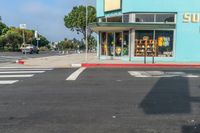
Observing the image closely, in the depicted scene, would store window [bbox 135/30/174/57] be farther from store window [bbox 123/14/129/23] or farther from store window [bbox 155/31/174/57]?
store window [bbox 123/14/129/23]

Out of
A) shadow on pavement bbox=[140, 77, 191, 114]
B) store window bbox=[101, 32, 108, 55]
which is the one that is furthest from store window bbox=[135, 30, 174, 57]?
shadow on pavement bbox=[140, 77, 191, 114]

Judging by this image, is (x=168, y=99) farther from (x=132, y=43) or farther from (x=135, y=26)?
(x=132, y=43)

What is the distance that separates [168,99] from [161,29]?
19065 millimetres

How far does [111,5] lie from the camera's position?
108ft

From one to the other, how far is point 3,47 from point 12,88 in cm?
8279

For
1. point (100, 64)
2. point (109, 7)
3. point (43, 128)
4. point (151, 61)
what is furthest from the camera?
point (109, 7)

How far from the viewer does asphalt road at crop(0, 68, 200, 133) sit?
784 centimetres

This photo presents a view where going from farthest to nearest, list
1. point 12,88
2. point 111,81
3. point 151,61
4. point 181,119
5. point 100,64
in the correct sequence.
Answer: point 151,61 → point 100,64 → point 111,81 → point 12,88 → point 181,119

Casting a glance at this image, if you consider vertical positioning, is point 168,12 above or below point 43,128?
above

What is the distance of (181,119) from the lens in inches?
336

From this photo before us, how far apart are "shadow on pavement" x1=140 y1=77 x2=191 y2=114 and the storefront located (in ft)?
49.6

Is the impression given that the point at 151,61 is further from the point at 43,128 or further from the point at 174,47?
the point at 43,128

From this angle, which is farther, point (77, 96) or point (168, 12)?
point (168, 12)

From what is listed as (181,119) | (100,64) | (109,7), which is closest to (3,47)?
(109,7)
